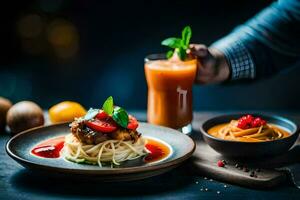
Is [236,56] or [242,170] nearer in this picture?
[242,170]

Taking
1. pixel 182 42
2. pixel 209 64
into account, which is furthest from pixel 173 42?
pixel 209 64

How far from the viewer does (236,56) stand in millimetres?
3113

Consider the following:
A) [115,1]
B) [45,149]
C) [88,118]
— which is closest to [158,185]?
[88,118]

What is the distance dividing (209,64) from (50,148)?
100 cm

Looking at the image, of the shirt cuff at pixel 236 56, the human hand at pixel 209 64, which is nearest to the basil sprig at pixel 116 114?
the human hand at pixel 209 64

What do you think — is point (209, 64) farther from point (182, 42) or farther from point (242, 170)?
point (242, 170)

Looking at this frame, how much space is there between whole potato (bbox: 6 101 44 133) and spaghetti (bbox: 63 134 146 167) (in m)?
0.47

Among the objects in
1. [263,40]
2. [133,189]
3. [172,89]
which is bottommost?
[133,189]

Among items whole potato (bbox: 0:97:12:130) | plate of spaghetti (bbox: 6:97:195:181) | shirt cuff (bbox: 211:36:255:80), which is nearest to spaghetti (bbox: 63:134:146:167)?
plate of spaghetti (bbox: 6:97:195:181)

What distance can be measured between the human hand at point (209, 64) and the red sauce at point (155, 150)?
1.87 ft

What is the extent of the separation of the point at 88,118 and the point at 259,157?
675 mm

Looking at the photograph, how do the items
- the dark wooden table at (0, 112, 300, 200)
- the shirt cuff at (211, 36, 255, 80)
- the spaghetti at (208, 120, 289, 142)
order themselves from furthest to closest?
the shirt cuff at (211, 36, 255, 80)
the spaghetti at (208, 120, 289, 142)
the dark wooden table at (0, 112, 300, 200)

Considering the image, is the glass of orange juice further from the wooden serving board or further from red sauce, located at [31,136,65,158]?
red sauce, located at [31,136,65,158]

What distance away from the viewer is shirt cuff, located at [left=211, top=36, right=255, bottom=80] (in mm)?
3102
